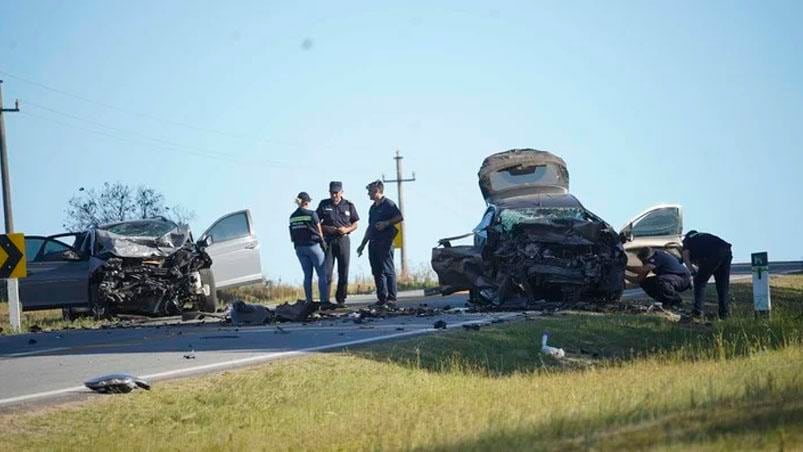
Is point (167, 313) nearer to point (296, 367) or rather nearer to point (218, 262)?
point (218, 262)

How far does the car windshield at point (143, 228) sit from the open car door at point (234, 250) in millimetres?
698

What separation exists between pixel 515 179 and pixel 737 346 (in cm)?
867

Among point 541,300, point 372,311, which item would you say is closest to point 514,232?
point 541,300

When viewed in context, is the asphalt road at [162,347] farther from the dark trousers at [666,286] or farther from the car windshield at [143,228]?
the car windshield at [143,228]

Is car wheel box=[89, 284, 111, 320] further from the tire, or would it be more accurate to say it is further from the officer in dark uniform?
the officer in dark uniform

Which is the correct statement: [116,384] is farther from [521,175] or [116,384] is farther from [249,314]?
[521,175]

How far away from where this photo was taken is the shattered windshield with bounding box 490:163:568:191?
23.9 m

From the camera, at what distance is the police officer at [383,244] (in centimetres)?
2253

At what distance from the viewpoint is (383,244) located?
74.1 feet

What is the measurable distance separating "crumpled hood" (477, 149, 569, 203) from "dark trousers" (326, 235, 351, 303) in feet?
8.65

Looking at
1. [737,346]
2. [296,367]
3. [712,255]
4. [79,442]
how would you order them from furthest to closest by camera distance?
1. [712,255]
2. [737,346]
3. [296,367]
4. [79,442]

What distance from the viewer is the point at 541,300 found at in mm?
20578

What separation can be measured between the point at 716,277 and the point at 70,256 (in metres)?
11.2

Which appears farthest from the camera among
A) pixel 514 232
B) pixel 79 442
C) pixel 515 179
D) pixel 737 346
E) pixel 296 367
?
pixel 515 179
